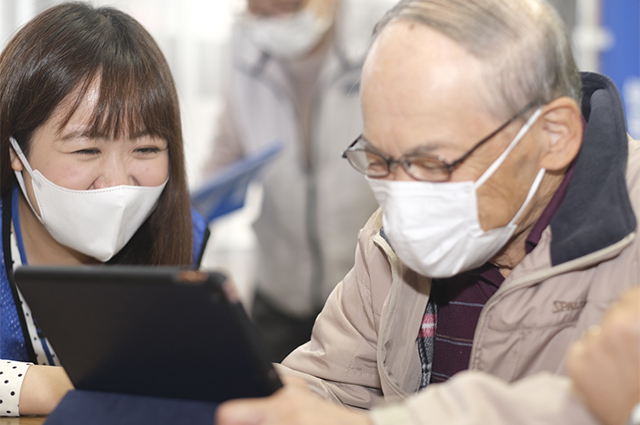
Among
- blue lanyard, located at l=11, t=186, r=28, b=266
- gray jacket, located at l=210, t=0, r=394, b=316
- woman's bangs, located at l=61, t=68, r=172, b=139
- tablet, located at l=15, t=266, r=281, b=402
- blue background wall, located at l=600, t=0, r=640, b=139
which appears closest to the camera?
tablet, located at l=15, t=266, r=281, b=402

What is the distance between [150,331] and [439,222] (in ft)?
1.46

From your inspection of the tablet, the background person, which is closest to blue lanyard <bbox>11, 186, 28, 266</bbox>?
the tablet

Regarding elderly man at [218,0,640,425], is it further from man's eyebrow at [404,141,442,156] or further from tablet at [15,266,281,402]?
tablet at [15,266,281,402]

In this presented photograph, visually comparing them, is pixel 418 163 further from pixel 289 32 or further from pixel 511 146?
pixel 289 32

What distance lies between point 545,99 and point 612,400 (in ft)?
1.49

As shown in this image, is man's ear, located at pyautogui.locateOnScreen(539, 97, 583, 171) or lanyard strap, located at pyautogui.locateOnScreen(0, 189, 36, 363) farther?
lanyard strap, located at pyautogui.locateOnScreen(0, 189, 36, 363)

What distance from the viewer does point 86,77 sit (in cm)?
131

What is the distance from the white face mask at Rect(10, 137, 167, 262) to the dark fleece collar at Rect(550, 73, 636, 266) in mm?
767

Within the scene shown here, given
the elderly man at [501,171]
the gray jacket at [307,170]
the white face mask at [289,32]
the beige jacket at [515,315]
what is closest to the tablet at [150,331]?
the beige jacket at [515,315]

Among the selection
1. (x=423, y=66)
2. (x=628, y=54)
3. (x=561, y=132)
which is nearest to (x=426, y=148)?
(x=423, y=66)

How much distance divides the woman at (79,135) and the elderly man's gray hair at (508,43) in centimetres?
57

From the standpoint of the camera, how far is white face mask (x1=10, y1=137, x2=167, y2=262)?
51.6 inches

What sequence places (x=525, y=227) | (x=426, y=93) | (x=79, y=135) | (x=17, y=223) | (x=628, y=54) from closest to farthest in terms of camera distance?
(x=426, y=93) < (x=525, y=227) < (x=79, y=135) < (x=17, y=223) < (x=628, y=54)

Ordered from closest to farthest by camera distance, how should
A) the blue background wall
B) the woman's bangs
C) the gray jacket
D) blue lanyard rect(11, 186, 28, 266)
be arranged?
the woman's bangs
blue lanyard rect(11, 186, 28, 266)
the gray jacket
the blue background wall
